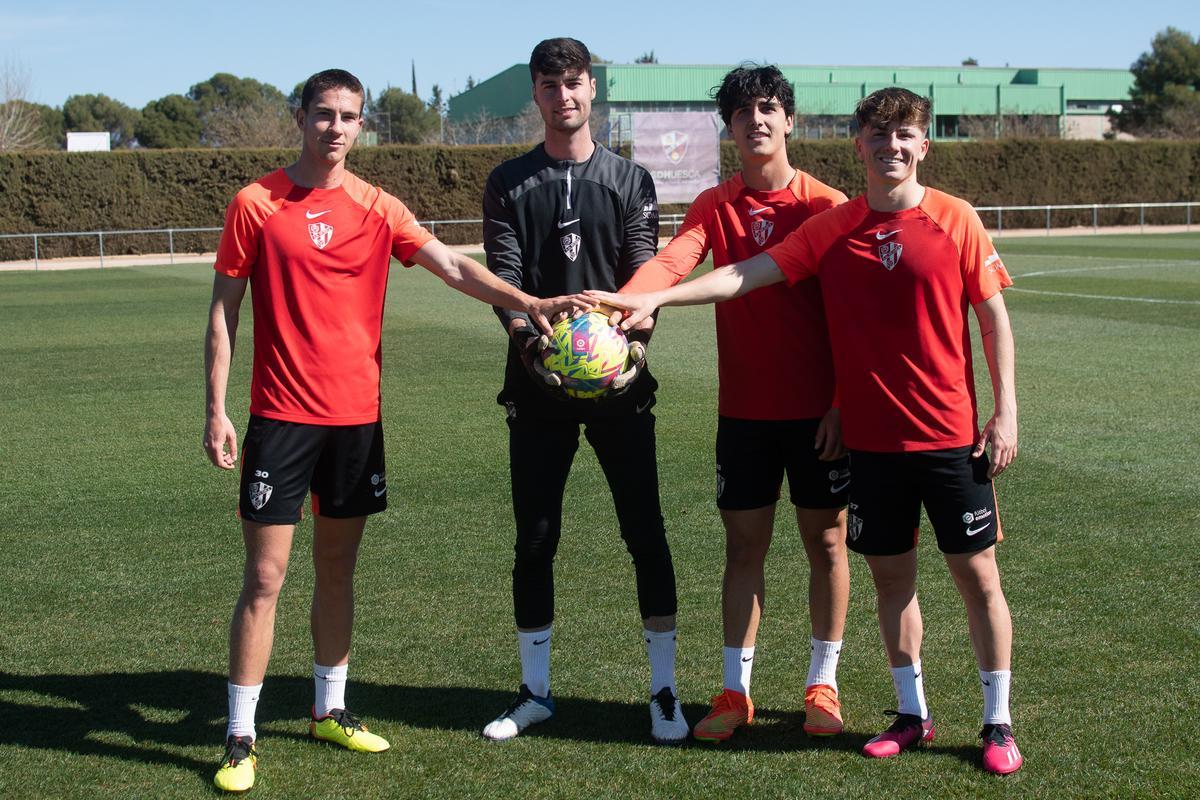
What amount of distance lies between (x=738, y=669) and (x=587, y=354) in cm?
131

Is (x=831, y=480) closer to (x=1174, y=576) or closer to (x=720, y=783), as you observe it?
(x=720, y=783)

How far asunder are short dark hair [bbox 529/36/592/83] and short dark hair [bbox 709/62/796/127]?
50cm

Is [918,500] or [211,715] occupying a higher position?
[918,500]

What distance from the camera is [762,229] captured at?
4285mm

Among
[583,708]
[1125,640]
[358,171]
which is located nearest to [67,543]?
[583,708]

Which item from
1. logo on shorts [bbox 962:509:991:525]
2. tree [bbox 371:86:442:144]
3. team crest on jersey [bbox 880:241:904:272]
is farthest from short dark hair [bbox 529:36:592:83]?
tree [bbox 371:86:442:144]

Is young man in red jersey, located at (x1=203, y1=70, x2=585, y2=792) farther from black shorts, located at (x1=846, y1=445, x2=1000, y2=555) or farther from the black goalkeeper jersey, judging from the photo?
black shorts, located at (x1=846, y1=445, x2=1000, y2=555)

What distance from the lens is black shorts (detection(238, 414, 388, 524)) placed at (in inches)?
156

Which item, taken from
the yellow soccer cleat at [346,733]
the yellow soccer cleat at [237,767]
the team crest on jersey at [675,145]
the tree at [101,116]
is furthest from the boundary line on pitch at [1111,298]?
the tree at [101,116]

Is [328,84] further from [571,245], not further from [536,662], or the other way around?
[536,662]

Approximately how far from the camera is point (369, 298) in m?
4.16

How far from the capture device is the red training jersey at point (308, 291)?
3.97 meters

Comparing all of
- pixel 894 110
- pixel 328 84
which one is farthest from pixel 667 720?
pixel 328 84

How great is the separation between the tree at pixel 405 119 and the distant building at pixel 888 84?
2866 mm
